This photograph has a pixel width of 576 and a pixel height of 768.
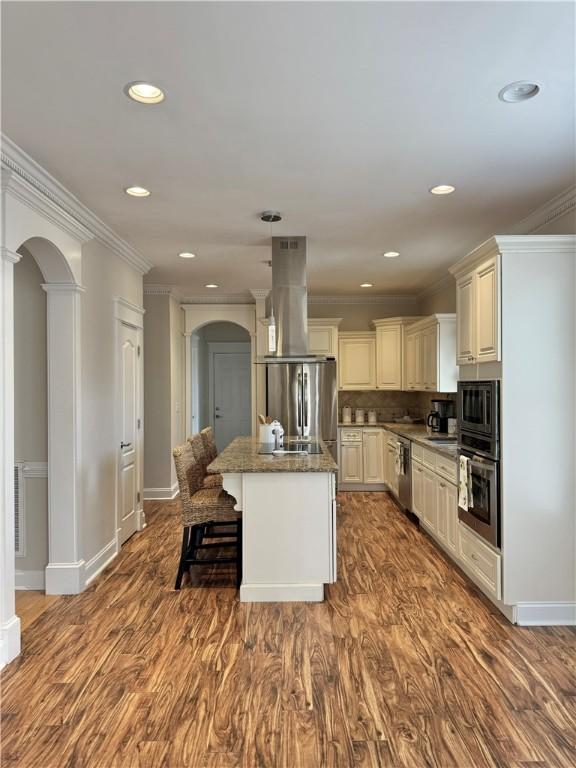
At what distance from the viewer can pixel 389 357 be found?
281 inches

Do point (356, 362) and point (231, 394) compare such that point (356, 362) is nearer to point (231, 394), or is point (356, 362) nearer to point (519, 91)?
point (231, 394)

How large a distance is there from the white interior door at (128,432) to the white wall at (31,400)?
1.01 m

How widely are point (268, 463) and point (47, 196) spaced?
2.25m

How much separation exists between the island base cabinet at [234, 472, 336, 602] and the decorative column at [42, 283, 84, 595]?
1.22m

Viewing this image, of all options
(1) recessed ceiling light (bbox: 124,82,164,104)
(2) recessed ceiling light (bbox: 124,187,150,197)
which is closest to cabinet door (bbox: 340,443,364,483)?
(2) recessed ceiling light (bbox: 124,187,150,197)

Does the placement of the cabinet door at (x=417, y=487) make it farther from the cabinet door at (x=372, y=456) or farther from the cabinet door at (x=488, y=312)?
the cabinet door at (x=488, y=312)

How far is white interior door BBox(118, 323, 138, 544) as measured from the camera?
473 centimetres

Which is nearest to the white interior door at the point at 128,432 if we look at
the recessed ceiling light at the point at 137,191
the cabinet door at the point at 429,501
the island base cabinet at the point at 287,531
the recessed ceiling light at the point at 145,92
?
the recessed ceiling light at the point at 137,191

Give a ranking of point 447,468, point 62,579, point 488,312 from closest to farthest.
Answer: point 488,312 → point 62,579 → point 447,468

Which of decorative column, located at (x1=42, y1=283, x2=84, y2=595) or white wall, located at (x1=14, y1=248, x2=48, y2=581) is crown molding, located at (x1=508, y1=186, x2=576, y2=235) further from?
white wall, located at (x1=14, y1=248, x2=48, y2=581)

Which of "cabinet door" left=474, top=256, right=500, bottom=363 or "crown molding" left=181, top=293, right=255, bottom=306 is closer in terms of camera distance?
"cabinet door" left=474, top=256, right=500, bottom=363

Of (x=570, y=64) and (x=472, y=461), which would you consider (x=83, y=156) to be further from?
(x=472, y=461)

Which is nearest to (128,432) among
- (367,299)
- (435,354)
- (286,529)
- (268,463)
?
(268,463)

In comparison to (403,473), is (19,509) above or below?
above
